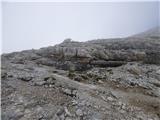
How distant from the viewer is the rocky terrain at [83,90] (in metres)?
10.0

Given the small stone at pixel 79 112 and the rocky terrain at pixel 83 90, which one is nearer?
the small stone at pixel 79 112

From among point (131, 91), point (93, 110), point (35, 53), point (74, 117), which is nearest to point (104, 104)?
point (93, 110)

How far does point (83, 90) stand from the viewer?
12.5m

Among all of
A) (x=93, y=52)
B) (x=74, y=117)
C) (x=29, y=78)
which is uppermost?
(x=93, y=52)

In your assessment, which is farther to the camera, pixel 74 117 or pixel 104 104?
pixel 104 104

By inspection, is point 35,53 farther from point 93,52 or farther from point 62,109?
point 62,109

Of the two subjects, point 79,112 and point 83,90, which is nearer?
point 79,112

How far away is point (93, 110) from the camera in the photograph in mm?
10203

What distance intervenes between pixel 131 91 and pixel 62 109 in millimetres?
6068

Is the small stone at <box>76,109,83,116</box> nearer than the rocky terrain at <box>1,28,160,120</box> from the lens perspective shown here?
Yes

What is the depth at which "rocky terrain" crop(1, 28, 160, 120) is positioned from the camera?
32.9 feet

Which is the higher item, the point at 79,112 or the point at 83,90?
the point at 83,90

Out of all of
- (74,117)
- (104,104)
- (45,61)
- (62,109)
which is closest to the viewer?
(74,117)

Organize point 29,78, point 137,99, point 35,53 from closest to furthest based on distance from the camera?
1. point 137,99
2. point 29,78
3. point 35,53
